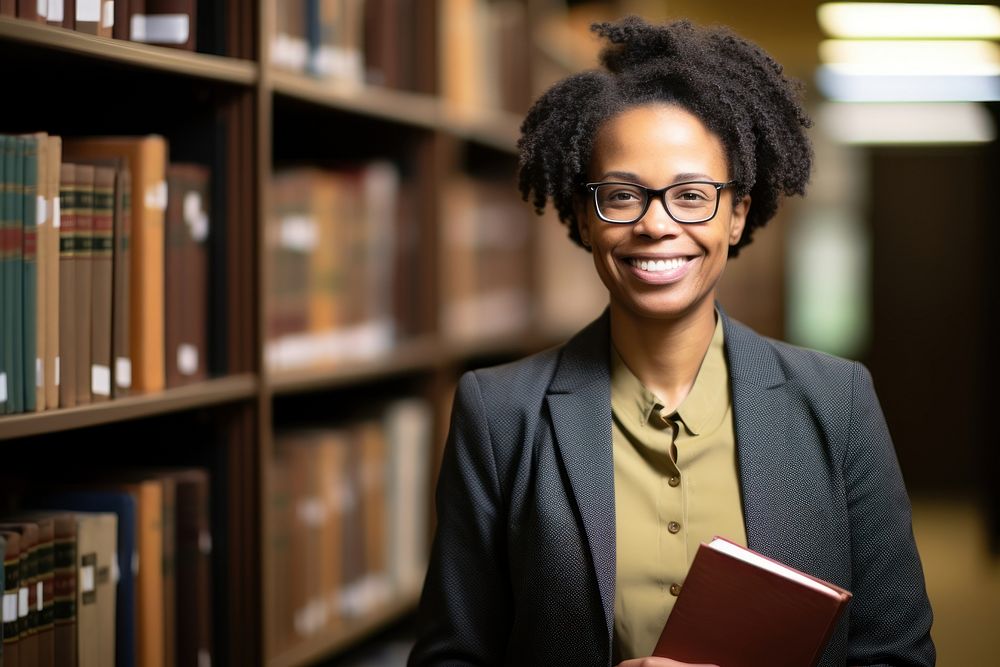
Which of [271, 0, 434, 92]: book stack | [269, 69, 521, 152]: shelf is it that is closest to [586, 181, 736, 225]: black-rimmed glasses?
[269, 69, 521, 152]: shelf

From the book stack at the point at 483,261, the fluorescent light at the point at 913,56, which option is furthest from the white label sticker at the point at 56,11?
the fluorescent light at the point at 913,56

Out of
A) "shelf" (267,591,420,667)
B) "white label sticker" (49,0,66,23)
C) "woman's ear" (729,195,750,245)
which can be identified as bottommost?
"shelf" (267,591,420,667)

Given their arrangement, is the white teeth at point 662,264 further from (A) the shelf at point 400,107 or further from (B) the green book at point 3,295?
(B) the green book at point 3,295

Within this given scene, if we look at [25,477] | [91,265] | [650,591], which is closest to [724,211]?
[650,591]

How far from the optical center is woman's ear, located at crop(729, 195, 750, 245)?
1295 millimetres

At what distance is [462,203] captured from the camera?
2.89 meters

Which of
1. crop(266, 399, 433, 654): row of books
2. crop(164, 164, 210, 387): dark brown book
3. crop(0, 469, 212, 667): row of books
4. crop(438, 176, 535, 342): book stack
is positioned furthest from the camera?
crop(438, 176, 535, 342): book stack

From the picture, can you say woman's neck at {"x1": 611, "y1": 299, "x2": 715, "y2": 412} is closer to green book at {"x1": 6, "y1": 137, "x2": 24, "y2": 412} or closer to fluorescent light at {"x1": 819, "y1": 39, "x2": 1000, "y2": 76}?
green book at {"x1": 6, "y1": 137, "x2": 24, "y2": 412}

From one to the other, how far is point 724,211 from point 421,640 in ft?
2.20

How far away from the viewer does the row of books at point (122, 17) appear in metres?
1.40

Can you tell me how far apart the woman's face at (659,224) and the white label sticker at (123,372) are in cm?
77

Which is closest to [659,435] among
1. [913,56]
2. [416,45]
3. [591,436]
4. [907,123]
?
[591,436]

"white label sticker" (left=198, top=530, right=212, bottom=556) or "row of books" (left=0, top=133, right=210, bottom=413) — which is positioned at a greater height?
"row of books" (left=0, top=133, right=210, bottom=413)

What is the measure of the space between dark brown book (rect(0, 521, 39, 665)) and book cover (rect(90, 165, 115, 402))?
0.21 m
